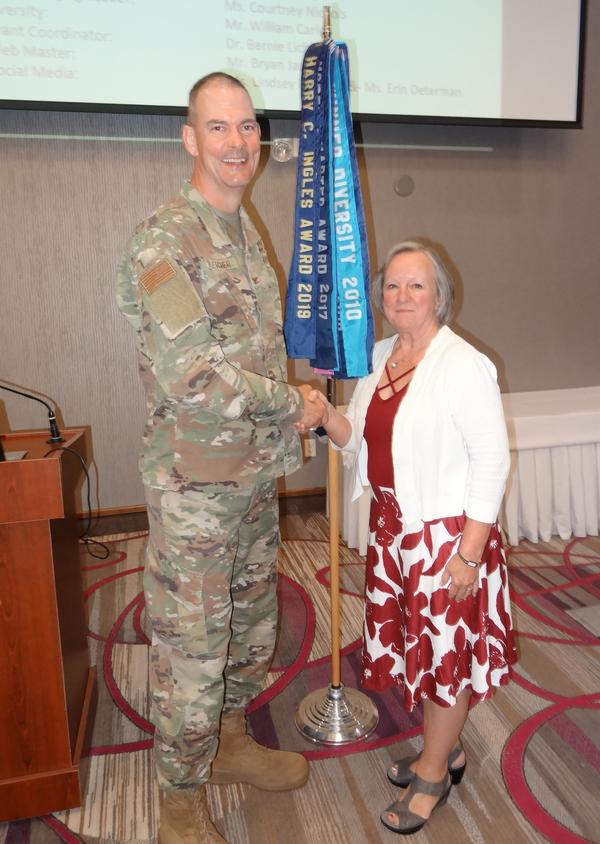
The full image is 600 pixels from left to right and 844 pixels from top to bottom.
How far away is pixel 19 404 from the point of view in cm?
353

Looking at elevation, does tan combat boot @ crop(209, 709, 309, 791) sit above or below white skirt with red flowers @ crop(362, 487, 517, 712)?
below

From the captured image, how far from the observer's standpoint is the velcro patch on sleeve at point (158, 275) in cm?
140

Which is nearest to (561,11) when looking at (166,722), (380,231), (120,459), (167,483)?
(380,231)

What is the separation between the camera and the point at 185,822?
1.61 m

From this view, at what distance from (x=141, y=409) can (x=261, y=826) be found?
242 centimetres

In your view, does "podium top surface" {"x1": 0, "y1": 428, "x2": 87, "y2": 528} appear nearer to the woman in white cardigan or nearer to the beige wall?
the woman in white cardigan

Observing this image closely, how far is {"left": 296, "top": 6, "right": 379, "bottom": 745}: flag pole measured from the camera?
2016 mm

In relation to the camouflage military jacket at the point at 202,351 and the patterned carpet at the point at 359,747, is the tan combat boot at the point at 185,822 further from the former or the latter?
the camouflage military jacket at the point at 202,351

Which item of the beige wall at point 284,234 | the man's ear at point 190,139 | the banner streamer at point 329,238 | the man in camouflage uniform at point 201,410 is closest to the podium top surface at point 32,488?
the man in camouflage uniform at point 201,410

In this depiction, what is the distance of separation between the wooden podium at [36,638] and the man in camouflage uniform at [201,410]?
0.26 metres

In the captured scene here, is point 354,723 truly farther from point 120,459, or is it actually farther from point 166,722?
point 120,459

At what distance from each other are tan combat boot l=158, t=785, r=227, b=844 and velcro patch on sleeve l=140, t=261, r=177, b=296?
120 centimetres

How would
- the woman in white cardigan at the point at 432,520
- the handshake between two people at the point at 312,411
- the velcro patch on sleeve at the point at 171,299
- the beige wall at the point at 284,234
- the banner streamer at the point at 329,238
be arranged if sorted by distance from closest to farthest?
the velcro patch on sleeve at the point at 171,299 < the woman in white cardigan at the point at 432,520 < the handshake between two people at the point at 312,411 < the banner streamer at the point at 329,238 < the beige wall at the point at 284,234

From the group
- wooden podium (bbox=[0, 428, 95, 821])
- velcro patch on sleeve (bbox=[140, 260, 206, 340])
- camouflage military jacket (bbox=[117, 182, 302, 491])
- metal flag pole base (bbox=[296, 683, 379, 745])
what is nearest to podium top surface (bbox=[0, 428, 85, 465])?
wooden podium (bbox=[0, 428, 95, 821])
